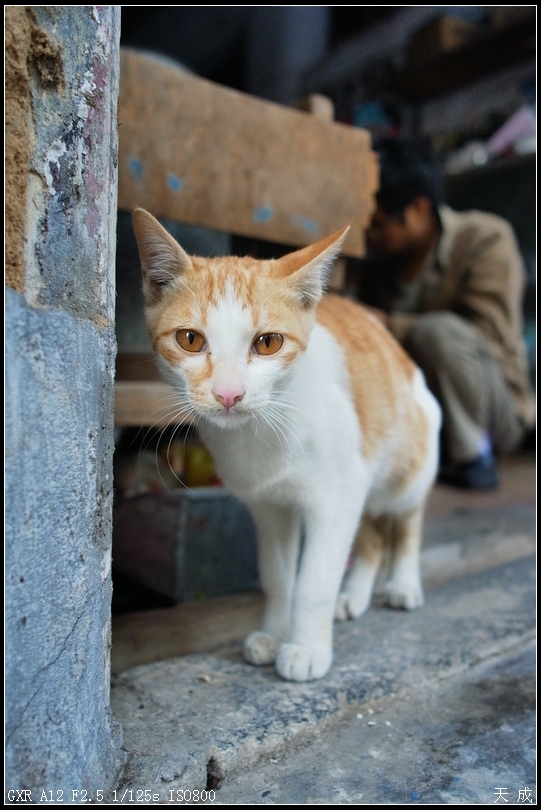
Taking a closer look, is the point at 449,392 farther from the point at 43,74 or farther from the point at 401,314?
the point at 43,74

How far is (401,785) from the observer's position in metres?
1.14

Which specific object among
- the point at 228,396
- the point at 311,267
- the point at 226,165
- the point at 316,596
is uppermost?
the point at 226,165

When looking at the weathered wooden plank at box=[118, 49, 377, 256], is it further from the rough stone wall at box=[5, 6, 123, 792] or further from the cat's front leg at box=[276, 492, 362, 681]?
the cat's front leg at box=[276, 492, 362, 681]

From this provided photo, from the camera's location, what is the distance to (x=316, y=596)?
4.78 ft

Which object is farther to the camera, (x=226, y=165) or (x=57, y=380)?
(x=226, y=165)

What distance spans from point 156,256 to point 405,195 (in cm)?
235

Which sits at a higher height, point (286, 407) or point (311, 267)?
point (311, 267)

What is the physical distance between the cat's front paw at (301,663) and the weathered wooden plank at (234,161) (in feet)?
4.55

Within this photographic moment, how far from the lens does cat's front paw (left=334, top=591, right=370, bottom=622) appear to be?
1.86 meters

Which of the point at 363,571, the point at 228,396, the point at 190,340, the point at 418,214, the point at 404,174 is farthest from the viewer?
the point at 418,214

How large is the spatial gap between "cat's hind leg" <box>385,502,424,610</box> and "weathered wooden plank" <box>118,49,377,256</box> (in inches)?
43.9

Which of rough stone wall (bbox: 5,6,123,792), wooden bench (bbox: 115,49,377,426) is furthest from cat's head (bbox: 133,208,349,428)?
wooden bench (bbox: 115,49,377,426)

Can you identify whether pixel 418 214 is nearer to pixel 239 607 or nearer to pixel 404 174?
pixel 404 174

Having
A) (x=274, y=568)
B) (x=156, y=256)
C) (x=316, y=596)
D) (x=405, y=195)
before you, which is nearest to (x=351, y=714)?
(x=316, y=596)
